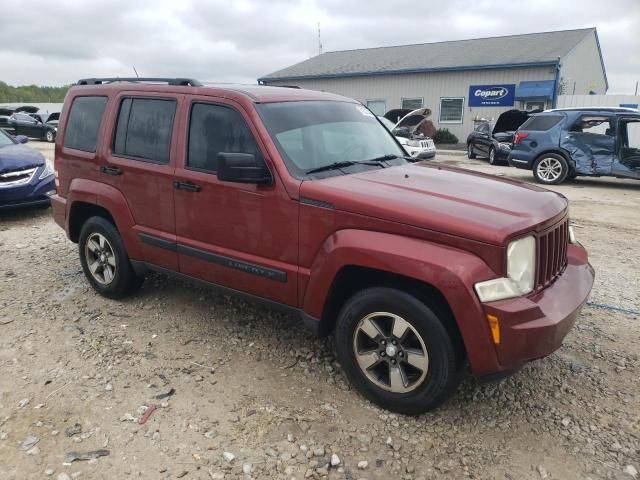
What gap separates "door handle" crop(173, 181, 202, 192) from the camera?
3631 mm

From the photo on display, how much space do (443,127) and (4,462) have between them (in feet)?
82.6

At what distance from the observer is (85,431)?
2869mm

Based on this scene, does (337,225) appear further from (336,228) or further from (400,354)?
(400,354)

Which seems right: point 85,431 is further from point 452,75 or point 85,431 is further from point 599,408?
point 452,75

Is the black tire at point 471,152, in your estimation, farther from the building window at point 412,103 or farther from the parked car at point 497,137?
the building window at point 412,103

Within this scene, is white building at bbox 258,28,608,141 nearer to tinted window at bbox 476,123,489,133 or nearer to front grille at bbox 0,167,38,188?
tinted window at bbox 476,123,489,133

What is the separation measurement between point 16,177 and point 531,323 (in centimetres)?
751

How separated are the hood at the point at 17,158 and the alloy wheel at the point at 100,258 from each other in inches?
147

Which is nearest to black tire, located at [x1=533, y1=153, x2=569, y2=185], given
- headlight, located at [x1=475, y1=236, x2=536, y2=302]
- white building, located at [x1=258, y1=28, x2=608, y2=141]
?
headlight, located at [x1=475, y1=236, x2=536, y2=302]

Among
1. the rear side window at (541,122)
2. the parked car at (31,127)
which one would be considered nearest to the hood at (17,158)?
the rear side window at (541,122)

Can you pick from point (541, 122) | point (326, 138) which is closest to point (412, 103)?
point (541, 122)

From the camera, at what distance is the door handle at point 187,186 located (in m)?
3.63

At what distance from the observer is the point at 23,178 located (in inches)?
297

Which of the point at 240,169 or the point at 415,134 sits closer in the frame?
the point at 240,169
